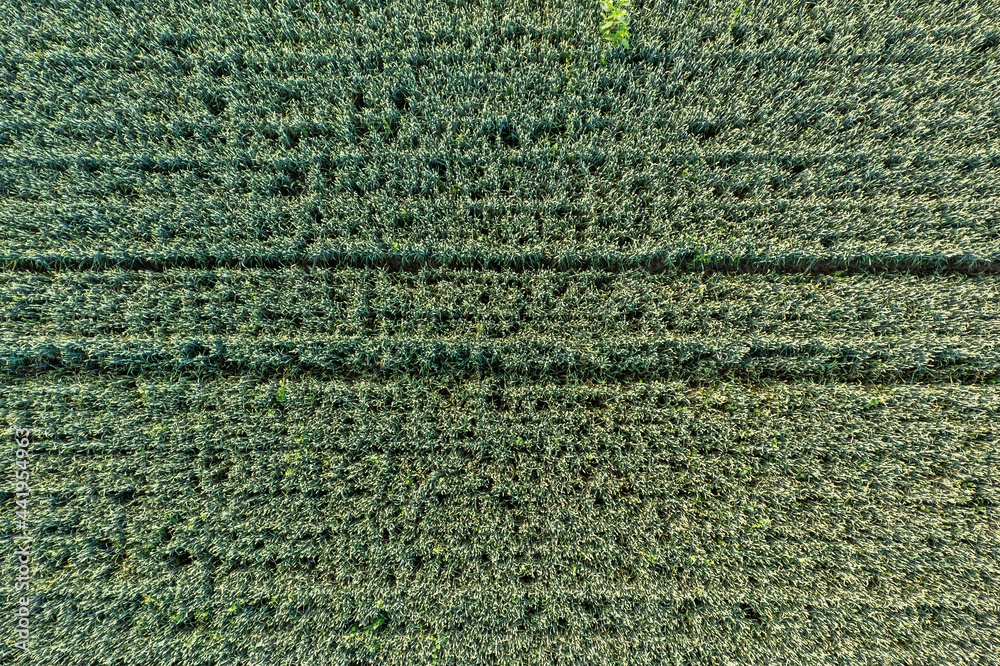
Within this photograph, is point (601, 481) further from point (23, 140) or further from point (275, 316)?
point (23, 140)

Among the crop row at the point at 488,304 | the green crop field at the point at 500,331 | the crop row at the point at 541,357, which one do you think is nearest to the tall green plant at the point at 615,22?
the green crop field at the point at 500,331

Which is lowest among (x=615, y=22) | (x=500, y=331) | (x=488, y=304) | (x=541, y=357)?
(x=541, y=357)

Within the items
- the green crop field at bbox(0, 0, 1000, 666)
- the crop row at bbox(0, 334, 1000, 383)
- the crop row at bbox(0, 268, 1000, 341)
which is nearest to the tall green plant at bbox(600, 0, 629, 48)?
the green crop field at bbox(0, 0, 1000, 666)

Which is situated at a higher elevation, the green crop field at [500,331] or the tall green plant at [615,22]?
the tall green plant at [615,22]

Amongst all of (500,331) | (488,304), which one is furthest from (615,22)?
(500,331)

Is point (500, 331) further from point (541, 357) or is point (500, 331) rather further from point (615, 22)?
point (615, 22)

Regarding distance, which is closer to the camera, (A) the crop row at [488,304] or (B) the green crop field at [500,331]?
(B) the green crop field at [500,331]

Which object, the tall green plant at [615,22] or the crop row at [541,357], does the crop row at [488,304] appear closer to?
the crop row at [541,357]

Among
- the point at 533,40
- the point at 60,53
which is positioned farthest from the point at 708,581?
the point at 60,53
